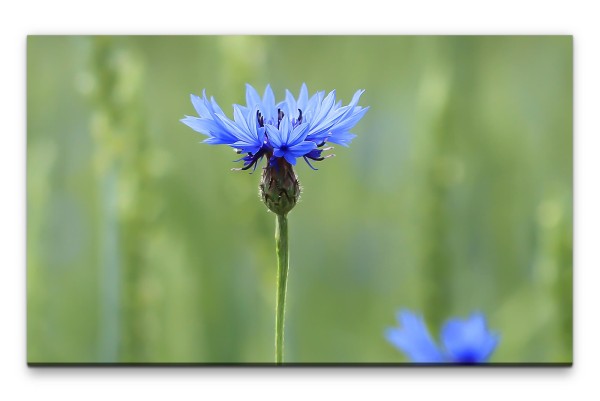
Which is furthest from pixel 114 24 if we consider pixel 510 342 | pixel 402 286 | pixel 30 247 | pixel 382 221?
pixel 510 342

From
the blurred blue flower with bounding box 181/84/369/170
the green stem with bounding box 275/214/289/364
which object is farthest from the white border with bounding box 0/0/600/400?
the green stem with bounding box 275/214/289/364

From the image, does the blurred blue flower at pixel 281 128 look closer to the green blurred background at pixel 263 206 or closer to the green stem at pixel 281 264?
the green stem at pixel 281 264

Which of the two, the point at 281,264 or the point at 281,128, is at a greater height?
the point at 281,128

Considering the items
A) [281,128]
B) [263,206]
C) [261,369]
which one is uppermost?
[281,128]

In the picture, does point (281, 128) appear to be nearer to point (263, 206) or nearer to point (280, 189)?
point (280, 189)

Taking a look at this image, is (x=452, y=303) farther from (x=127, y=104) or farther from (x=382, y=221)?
(x=127, y=104)

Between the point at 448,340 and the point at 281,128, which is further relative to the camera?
the point at 448,340

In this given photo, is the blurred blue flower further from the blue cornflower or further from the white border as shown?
the blue cornflower

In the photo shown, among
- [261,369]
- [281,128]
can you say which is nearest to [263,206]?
[261,369]
